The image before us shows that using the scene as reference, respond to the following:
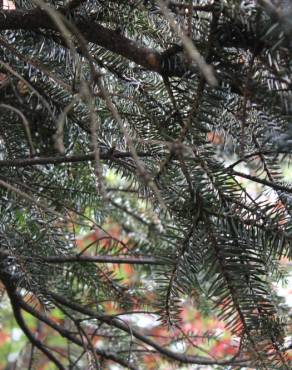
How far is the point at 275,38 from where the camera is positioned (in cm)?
28

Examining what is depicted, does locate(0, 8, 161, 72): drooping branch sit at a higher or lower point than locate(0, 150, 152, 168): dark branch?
higher

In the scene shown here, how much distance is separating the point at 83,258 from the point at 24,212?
0.37 feet

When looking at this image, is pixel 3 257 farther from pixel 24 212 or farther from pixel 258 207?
pixel 258 207

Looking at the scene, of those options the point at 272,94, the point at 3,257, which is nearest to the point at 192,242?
the point at 272,94

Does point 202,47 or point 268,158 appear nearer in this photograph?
point 202,47

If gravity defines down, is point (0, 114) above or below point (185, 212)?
above

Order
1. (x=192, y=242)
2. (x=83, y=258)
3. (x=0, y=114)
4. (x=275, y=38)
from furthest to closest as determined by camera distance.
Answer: (x=83, y=258) < (x=0, y=114) < (x=192, y=242) < (x=275, y=38)

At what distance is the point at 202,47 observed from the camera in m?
0.33

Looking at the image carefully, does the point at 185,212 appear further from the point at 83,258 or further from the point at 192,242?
the point at 83,258

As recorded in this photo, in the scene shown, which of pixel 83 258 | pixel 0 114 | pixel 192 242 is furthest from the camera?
pixel 83 258

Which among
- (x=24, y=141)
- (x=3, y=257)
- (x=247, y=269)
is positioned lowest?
(x=247, y=269)

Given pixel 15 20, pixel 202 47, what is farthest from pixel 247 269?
pixel 15 20

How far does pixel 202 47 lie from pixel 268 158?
5.9 inches

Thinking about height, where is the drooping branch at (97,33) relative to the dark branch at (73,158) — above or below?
above
